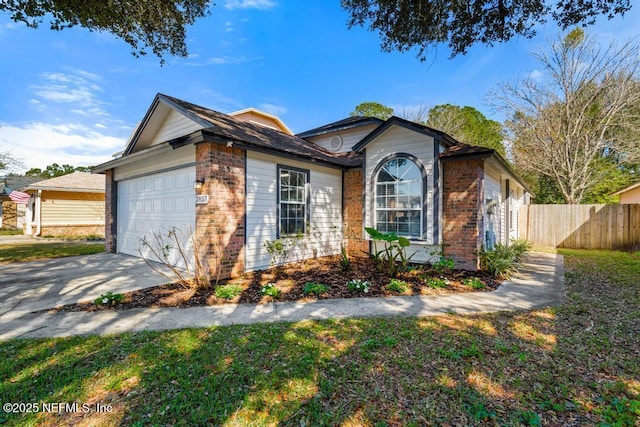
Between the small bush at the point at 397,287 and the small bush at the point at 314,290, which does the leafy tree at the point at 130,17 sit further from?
the small bush at the point at 397,287

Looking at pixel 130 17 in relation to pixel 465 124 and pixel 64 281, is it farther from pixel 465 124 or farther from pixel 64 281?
pixel 465 124

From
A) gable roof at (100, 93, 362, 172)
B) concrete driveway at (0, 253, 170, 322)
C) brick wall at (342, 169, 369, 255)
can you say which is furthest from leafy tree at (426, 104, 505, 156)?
concrete driveway at (0, 253, 170, 322)

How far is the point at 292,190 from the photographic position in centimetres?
835

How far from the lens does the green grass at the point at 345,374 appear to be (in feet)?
7.54

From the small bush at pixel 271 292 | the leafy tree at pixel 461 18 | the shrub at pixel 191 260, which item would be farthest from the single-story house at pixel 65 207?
the leafy tree at pixel 461 18

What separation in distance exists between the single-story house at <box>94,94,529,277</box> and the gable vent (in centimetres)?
256

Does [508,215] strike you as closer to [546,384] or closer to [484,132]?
[546,384]

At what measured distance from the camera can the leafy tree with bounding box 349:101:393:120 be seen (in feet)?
93.7

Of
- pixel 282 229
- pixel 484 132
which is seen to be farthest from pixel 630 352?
pixel 484 132

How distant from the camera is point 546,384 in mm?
2703

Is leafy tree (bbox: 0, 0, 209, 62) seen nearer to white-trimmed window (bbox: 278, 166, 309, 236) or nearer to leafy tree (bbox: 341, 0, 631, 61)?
leafy tree (bbox: 341, 0, 631, 61)

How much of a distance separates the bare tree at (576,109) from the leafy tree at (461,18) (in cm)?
1368

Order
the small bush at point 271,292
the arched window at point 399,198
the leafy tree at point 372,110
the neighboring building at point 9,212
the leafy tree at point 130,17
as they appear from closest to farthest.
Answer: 1. the small bush at point 271,292
2. the leafy tree at point 130,17
3. the arched window at point 399,198
4. the neighboring building at point 9,212
5. the leafy tree at point 372,110

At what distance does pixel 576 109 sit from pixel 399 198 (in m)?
15.9
